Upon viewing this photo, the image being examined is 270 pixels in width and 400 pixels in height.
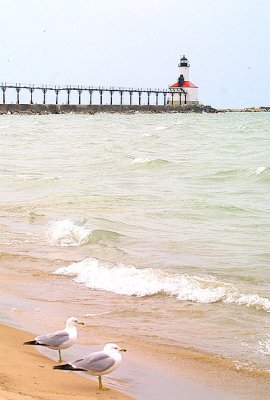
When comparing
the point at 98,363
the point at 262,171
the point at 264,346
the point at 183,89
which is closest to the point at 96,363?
the point at 98,363

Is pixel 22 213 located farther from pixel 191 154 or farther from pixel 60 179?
pixel 191 154

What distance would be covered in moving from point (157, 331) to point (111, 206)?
8.92 metres

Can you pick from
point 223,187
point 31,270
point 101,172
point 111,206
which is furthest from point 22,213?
point 101,172

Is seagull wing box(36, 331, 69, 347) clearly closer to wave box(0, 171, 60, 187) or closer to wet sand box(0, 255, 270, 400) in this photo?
wet sand box(0, 255, 270, 400)

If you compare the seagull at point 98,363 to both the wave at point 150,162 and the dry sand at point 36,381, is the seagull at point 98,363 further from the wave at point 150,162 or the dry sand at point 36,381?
the wave at point 150,162

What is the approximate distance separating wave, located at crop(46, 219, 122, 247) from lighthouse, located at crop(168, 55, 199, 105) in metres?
93.2

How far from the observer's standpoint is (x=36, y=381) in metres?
5.36

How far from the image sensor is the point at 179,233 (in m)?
12.4

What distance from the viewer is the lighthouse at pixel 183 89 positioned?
346 ft

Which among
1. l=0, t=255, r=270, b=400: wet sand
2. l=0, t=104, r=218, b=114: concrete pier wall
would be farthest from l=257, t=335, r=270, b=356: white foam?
l=0, t=104, r=218, b=114: concrete pier wall

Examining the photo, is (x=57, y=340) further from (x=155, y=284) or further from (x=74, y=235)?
(x=74, y=235)

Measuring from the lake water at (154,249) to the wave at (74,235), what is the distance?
24 millimetres

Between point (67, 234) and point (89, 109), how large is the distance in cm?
A: 9278

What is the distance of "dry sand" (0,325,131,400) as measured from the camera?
16.5 feet
